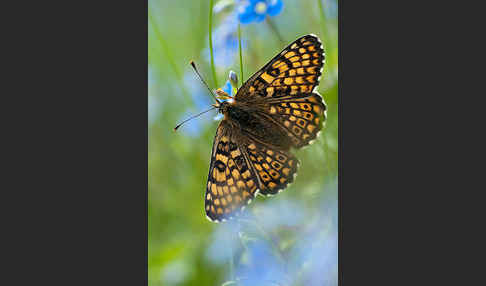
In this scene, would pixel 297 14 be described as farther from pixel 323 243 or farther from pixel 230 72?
pixel 323 243

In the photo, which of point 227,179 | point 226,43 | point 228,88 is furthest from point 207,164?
point 226,43

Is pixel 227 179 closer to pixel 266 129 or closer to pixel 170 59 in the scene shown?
pixel 266 129

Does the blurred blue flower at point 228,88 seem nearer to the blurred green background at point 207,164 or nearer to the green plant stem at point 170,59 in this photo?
the blurred green background at point 207,164

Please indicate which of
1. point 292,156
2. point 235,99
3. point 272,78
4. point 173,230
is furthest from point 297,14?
point 173,230

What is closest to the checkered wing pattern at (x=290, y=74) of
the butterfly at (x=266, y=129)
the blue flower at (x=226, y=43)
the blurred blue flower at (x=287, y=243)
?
the butterfly at (x=266, y=129)

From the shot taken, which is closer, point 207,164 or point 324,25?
point 324,25
